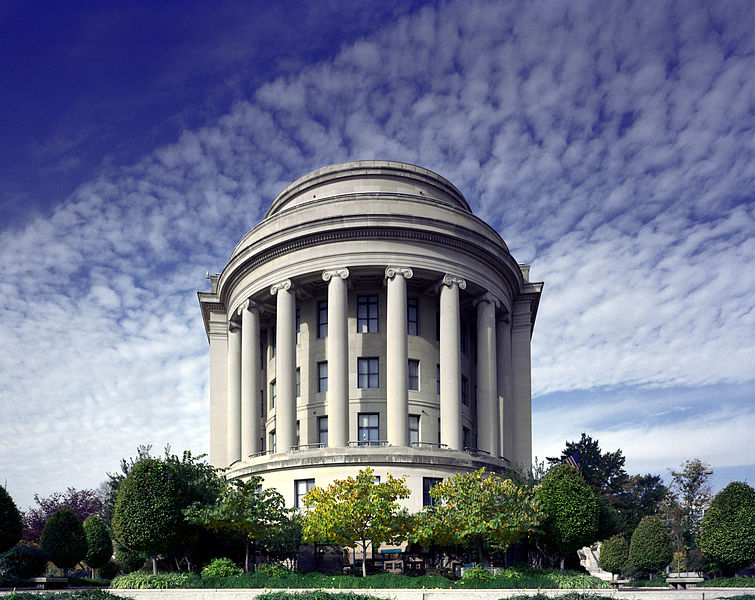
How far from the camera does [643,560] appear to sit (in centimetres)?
4612

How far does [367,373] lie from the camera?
46594mm

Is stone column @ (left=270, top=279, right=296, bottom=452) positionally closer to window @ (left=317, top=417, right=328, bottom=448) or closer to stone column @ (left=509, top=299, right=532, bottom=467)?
window @ (left=317, top=417, right=328, bottom=448)

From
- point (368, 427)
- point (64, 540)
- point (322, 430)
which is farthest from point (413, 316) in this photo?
point (64, 540)

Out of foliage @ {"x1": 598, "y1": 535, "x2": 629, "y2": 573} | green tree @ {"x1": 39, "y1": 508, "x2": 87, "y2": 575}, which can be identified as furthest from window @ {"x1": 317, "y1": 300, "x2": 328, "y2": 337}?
foliage @ {"x1": 598, "y1": 535, "x2": 629, "y2": 573}

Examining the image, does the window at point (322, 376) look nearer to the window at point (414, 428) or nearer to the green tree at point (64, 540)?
the window at point (414, 428)

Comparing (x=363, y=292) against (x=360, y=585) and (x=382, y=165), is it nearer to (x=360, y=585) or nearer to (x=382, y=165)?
(x=382, y=165)

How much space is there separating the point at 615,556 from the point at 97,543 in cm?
3598

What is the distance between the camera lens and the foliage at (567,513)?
33500 mm

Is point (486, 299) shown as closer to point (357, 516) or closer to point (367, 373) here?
point (367, 373)

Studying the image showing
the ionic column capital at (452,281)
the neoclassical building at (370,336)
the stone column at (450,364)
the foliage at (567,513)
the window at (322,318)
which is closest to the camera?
the foliage at (567,513)

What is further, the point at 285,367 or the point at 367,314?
the point at 367,314

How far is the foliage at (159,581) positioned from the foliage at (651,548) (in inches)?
1112

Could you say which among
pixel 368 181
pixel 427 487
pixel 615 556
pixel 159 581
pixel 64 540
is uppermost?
pixel 368 181

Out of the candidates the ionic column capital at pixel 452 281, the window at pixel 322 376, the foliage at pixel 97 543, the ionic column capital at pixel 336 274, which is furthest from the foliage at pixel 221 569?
the ionic column capital at pixel 452 281
